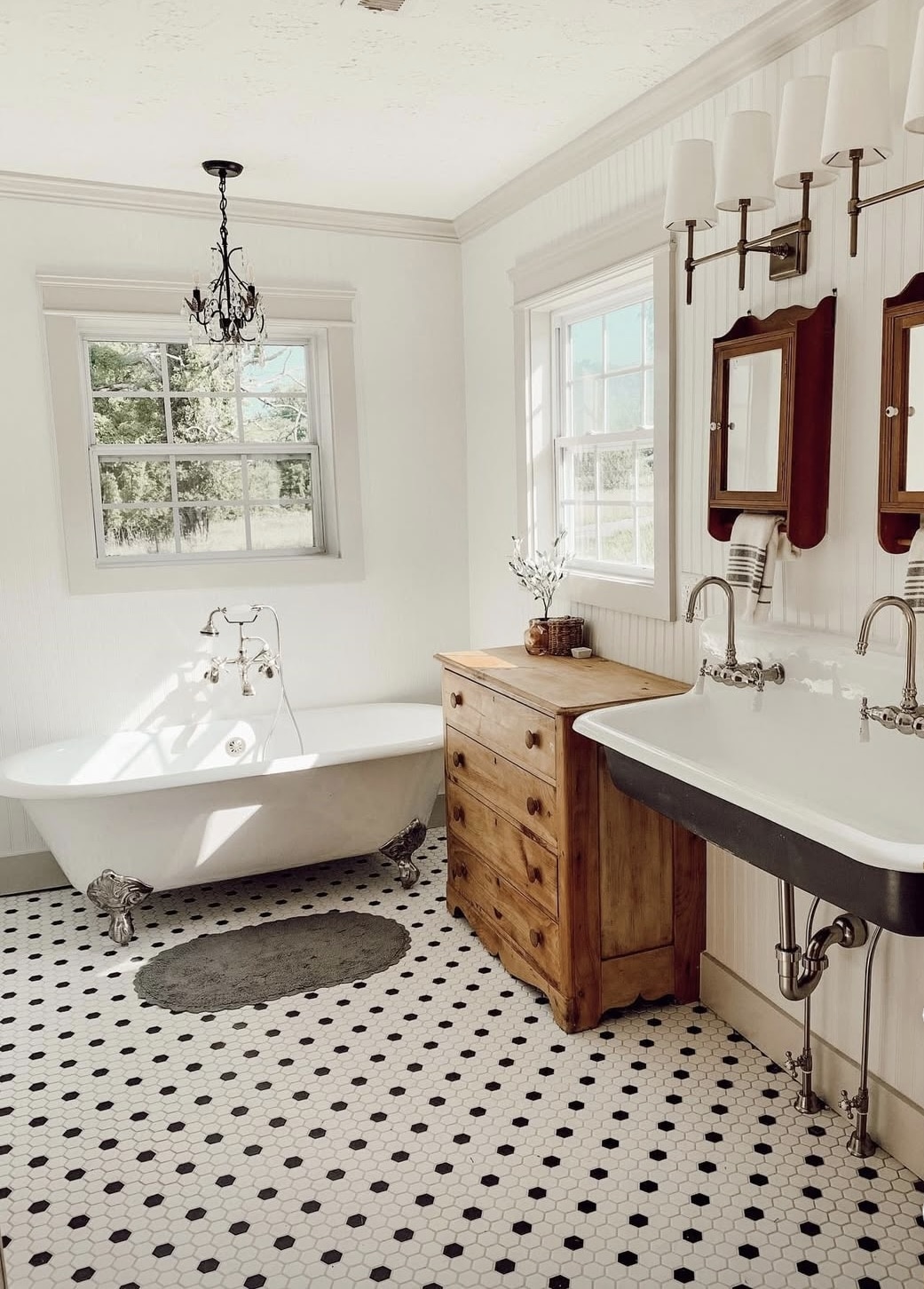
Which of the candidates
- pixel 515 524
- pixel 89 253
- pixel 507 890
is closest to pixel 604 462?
pixel 515 524

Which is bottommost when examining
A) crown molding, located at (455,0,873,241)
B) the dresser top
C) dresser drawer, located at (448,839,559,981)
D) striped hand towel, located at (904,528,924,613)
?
dresser drawer, located at (448,839,559,981)

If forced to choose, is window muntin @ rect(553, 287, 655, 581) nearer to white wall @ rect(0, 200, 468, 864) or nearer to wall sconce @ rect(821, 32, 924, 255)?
white wall @ rect(0, 200, 468, 864)

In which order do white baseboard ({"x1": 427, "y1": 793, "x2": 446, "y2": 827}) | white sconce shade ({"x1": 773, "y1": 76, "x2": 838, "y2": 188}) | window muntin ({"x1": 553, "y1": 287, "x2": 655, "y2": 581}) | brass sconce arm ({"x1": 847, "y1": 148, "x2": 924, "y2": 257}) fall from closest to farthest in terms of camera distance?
brass sconce arm ({"x1": 847, "y1": 148, "x2": 924, "y2": 257}) < white sconce shade ({"x1": 773, "y1": 76, "x2": 838, "y2": 188}) < window muntin ({"x1": 553, "y1": 287, "x2": 655, "y2": 581}) < white baseboard ({"x1": 427, "y1": 793, "x2": 446, "y2": 827})

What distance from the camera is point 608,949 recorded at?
111 inches

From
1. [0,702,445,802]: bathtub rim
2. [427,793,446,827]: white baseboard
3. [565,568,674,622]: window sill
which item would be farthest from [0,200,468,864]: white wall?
[565,568,674,622]: window sill

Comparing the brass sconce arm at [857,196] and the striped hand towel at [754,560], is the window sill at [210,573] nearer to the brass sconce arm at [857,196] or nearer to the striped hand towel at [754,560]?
the striped hand towel at [754,560]

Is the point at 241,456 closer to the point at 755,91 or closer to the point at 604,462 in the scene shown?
the point at 604,462

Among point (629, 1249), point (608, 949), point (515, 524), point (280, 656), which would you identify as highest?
point (515, 524)

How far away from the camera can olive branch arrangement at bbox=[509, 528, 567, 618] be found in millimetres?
3561

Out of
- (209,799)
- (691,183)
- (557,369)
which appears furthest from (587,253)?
(209,799)

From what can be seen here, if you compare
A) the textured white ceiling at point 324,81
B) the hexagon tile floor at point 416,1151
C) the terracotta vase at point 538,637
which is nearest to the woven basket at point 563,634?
the terracotta vase at point 538,637

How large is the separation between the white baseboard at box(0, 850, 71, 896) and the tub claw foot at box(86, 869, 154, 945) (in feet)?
2.00

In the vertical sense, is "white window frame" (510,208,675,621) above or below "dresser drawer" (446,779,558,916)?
above

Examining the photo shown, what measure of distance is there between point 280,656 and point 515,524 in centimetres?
114
